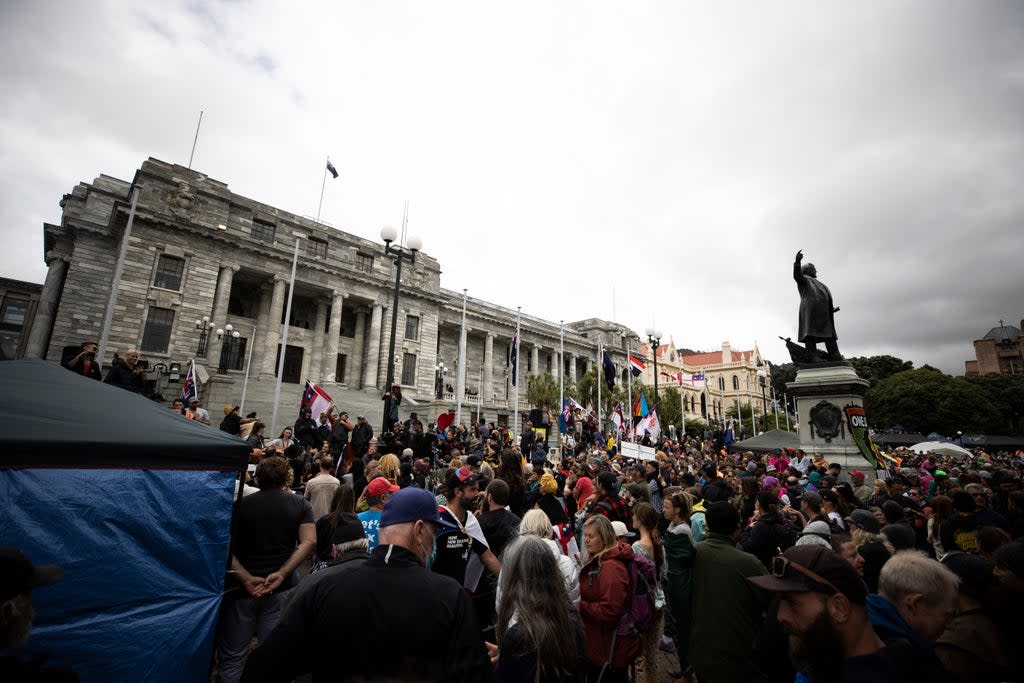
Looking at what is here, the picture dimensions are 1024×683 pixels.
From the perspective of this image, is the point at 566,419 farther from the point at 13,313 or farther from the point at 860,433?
the point at 13,313

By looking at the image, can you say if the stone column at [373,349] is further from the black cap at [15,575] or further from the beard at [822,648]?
the beard at [822,648]

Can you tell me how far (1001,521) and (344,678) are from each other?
7.77 meters

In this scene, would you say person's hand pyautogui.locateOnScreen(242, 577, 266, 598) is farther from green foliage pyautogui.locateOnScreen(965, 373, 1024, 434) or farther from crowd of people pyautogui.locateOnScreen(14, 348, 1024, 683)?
green foliage pyautogui.locateOnScreen(965, 373, 1024, 434)

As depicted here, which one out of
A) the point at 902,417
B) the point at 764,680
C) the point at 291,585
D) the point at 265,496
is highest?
the point at 902,417

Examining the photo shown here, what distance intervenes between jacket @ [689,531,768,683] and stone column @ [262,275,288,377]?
102ft

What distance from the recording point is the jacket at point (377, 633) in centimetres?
202

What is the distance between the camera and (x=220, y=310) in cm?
2784

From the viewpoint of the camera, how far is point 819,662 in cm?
202

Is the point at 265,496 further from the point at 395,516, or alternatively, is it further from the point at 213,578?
the point at 395,516

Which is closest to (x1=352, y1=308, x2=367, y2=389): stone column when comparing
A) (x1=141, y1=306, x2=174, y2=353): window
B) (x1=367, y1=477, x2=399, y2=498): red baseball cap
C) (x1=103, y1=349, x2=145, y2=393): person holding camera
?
(x1=141, y1=306, x2=174, y2=353): window

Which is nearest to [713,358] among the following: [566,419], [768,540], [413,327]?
[413,327]

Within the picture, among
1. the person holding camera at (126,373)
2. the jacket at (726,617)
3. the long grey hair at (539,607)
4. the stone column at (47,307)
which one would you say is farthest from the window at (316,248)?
the jacket at (726,617)

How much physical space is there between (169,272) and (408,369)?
1622cm

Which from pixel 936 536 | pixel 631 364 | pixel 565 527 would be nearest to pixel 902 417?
pixel 631 364
